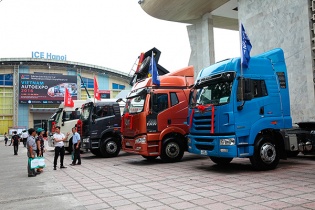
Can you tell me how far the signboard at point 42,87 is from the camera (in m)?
55.3

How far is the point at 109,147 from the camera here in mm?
15008

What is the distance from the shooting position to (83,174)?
9.92 meters

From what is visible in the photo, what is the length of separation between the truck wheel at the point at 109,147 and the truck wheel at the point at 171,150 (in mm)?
4387

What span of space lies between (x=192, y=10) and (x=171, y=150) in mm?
14218

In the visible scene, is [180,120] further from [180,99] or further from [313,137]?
[313,137]

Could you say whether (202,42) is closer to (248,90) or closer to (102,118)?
(102,118)

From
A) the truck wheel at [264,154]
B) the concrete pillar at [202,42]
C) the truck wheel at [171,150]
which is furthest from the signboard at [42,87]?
the truck wheel at [264,154]

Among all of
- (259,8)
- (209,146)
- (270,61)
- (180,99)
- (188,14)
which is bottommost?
(209,146)

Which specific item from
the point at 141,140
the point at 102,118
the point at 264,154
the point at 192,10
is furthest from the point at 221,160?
the point at 192,10

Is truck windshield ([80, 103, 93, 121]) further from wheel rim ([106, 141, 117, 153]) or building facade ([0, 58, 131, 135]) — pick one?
building facade ([0, 58, 131, 135])

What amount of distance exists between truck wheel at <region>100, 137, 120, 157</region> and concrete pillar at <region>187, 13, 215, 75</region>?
10.6m

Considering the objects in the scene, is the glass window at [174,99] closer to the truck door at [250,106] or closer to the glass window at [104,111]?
the truck door at [250,106]

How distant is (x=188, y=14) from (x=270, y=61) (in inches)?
595

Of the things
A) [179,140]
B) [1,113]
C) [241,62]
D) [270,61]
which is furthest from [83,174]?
[1,113]
